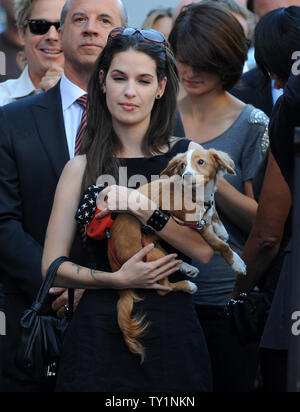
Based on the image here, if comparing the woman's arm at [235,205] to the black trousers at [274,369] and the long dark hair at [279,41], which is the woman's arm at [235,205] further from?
the black trousers at [274,369]

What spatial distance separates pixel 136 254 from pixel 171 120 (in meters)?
0.69

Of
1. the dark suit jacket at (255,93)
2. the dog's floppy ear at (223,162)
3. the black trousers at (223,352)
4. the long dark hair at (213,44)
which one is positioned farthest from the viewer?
the dark suit jacket at (255,93)

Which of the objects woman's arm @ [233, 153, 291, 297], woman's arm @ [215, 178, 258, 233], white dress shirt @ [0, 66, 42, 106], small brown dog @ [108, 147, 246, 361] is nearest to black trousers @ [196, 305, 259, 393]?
woman's arm @ [233, 153, 291, 297]

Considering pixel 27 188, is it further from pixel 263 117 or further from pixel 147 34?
pixel 263 117

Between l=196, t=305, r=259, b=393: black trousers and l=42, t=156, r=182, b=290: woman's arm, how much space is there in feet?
2.36

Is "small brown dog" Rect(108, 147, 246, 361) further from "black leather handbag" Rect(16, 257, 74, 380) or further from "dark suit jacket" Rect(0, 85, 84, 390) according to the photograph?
"dark suit jacket" Rect(0, 85, 84, 390)

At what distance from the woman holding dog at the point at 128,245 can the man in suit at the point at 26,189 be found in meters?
0.52

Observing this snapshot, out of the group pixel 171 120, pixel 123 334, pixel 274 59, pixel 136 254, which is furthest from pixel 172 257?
pixel 274 59

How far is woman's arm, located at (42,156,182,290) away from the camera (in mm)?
2984

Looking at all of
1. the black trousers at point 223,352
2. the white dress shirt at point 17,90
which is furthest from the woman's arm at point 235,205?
the white dress shirt at point 17,90

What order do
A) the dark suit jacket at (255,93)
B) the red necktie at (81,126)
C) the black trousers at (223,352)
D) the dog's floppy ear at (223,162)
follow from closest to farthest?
the dog's floppy ear at (223,162)
the black trousers at (223,352)
the red necktie at (81,126)
the dark suit jacket at (255,93)

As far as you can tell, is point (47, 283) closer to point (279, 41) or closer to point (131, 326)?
point (131, 326)

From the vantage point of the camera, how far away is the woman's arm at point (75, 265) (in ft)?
9.79

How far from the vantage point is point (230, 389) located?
3.69 metres
